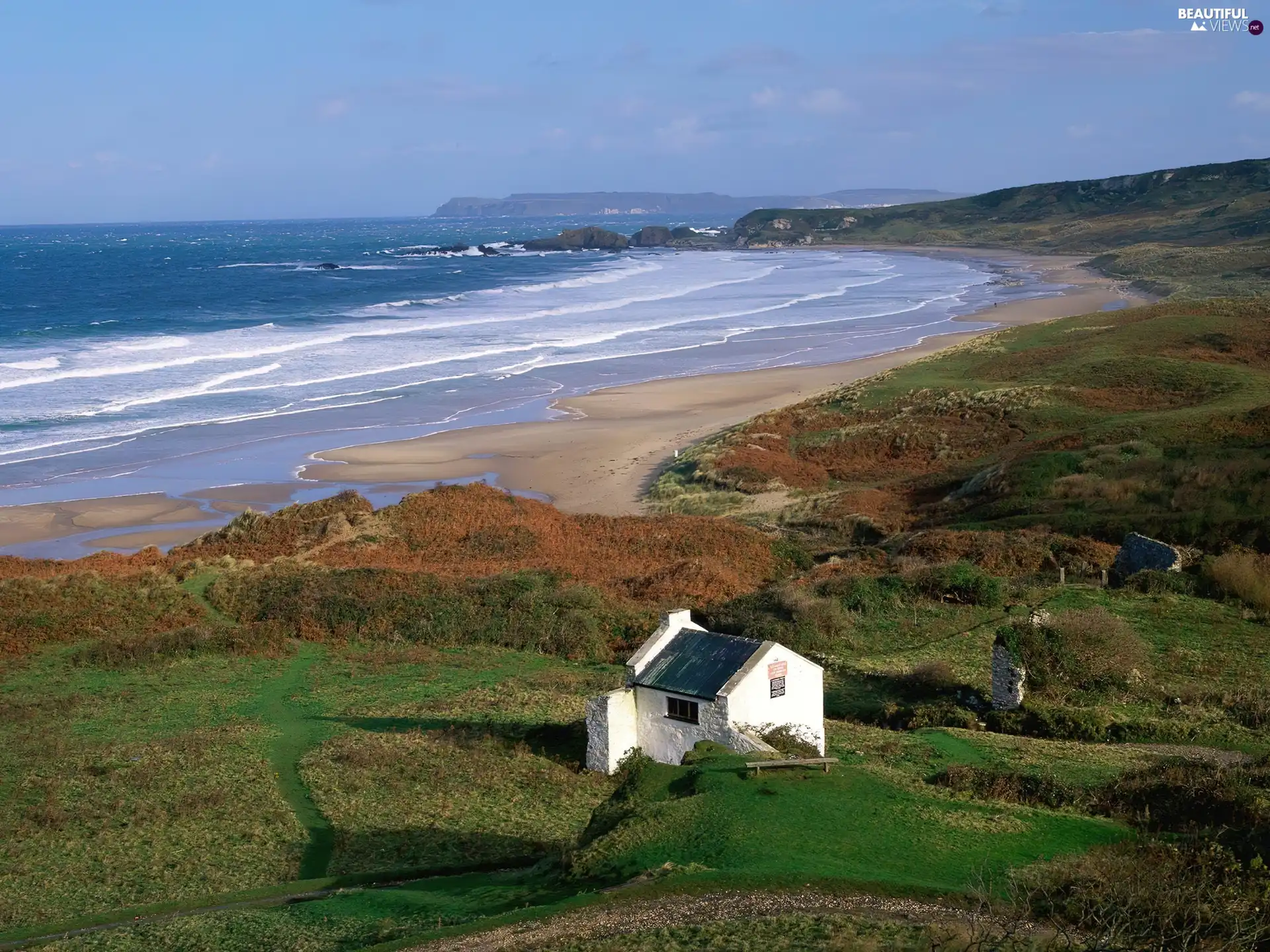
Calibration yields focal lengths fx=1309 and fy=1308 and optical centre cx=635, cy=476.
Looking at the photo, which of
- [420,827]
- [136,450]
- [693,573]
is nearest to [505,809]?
[420,827]

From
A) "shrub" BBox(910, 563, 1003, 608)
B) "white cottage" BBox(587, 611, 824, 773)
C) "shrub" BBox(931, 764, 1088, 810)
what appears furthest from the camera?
"shrub" BBox(910, 563, 1003, 608)

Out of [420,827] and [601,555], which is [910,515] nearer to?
[601,555]

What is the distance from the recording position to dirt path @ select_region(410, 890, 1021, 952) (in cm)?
1128

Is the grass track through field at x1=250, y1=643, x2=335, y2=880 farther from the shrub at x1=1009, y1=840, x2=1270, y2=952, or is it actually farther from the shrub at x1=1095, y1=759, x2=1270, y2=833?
the shrub at x1=1095, y1=759, x2=1270, y2=833

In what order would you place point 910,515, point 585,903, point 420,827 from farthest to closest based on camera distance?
point 910,515, point 420,827, point 585,903

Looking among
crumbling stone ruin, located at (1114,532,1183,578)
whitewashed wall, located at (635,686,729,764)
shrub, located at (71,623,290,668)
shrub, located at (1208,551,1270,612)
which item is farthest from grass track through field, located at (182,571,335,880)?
shrub, located at (1208,551,1270,612)

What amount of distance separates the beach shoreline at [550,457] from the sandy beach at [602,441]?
2.7 inches

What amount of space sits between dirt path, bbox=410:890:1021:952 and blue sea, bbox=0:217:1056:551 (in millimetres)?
32335

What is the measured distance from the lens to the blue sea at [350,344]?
1886 inches

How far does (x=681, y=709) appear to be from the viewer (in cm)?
1745

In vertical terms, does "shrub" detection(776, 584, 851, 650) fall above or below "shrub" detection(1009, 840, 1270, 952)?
below

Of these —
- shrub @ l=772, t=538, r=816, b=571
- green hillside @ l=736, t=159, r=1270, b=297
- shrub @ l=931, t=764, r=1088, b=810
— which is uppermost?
green hillside @ l=736, t=159, r=1270, b=297

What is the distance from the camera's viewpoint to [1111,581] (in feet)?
91.3

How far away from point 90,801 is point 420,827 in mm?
4811
